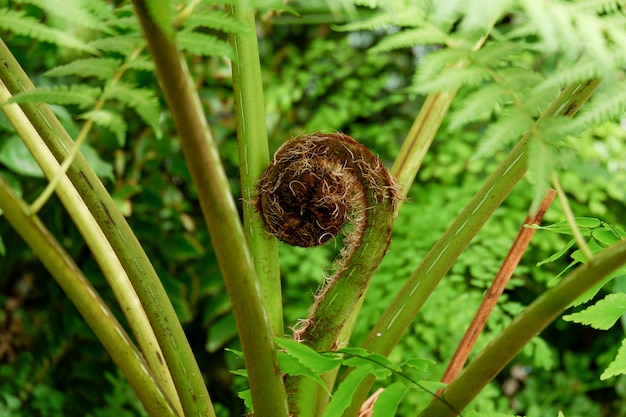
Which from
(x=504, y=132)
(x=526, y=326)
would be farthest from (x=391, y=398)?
(x=504, y=132)

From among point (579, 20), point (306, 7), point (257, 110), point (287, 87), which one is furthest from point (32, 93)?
point (287, 87)

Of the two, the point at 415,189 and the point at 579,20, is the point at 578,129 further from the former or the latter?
the point at 415,189

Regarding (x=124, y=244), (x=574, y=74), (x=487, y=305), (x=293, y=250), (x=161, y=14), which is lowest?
(x=293, y=250)

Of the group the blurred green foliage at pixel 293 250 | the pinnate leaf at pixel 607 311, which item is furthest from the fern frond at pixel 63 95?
the blurred green foliage at pixel 293 250

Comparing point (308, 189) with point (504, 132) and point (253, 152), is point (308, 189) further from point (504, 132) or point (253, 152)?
point (504, 132)

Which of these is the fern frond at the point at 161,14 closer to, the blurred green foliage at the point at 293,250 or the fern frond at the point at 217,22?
the fern frond at the point at 217,22

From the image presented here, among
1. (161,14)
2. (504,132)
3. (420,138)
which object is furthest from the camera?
(420,138)

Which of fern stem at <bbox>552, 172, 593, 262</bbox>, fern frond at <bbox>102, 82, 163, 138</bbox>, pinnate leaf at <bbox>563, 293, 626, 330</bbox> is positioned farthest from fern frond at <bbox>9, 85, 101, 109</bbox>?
pinnate leaf at <bbox>563, 293, 626, 330</bbox>

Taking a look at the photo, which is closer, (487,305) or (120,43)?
(120,43)
